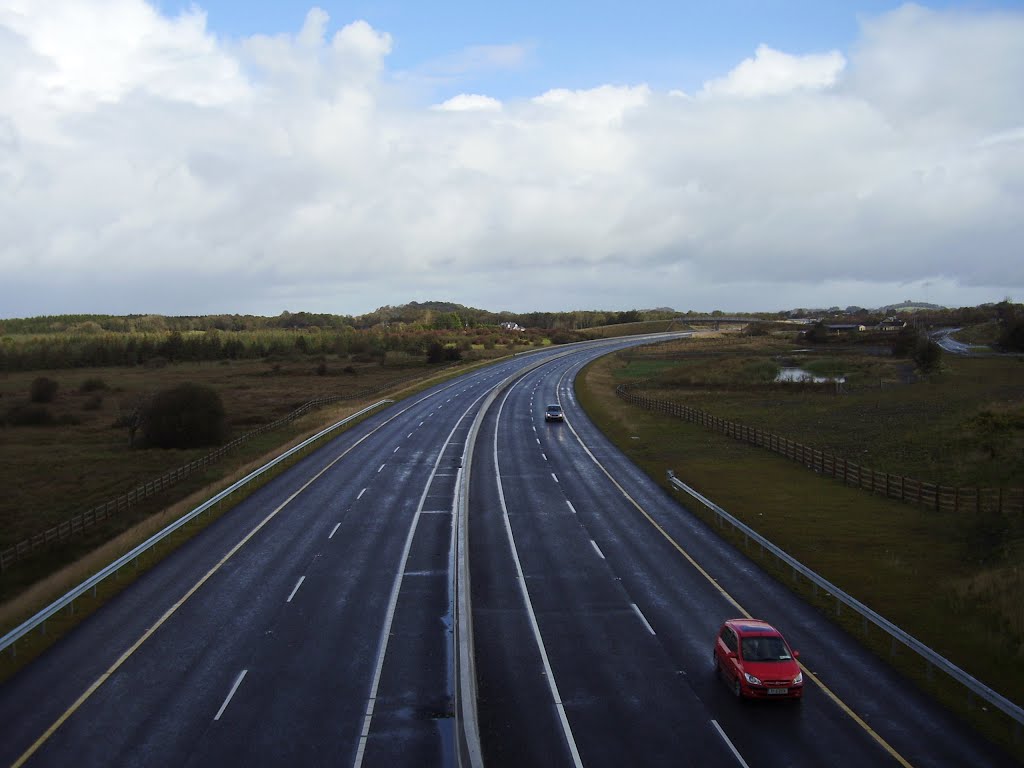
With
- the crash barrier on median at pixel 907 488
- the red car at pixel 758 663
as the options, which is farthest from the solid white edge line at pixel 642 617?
the crash barrier on median at pixel 907 488

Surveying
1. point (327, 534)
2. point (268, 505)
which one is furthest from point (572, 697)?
point (268, 505)

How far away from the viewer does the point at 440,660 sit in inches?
778

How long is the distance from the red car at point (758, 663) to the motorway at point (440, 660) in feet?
1.33

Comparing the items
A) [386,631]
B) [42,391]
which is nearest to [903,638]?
[386,631]

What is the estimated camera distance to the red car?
1695 centimetres

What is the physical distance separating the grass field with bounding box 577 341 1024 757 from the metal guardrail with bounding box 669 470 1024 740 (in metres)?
0.49

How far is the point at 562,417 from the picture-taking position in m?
67.3

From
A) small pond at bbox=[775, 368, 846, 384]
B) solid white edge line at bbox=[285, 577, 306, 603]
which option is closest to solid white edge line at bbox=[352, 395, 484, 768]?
solid white edge line at bbox=[285, 577, 306, 603]

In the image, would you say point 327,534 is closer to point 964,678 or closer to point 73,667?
point 73,667

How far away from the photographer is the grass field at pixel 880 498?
68.7ft

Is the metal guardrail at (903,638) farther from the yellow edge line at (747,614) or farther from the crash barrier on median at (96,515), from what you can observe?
the crash barrier on median at (96,515)

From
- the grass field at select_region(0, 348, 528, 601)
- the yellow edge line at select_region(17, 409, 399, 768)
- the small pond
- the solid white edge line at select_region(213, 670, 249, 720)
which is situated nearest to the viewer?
the yellow edge line at select_region(17, 409, 399, 768)

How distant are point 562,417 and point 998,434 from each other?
32575mm

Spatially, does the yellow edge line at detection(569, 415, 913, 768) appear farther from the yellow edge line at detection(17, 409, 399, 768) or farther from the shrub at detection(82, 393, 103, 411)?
the shrub at detection(82, 393, 103, 411)
